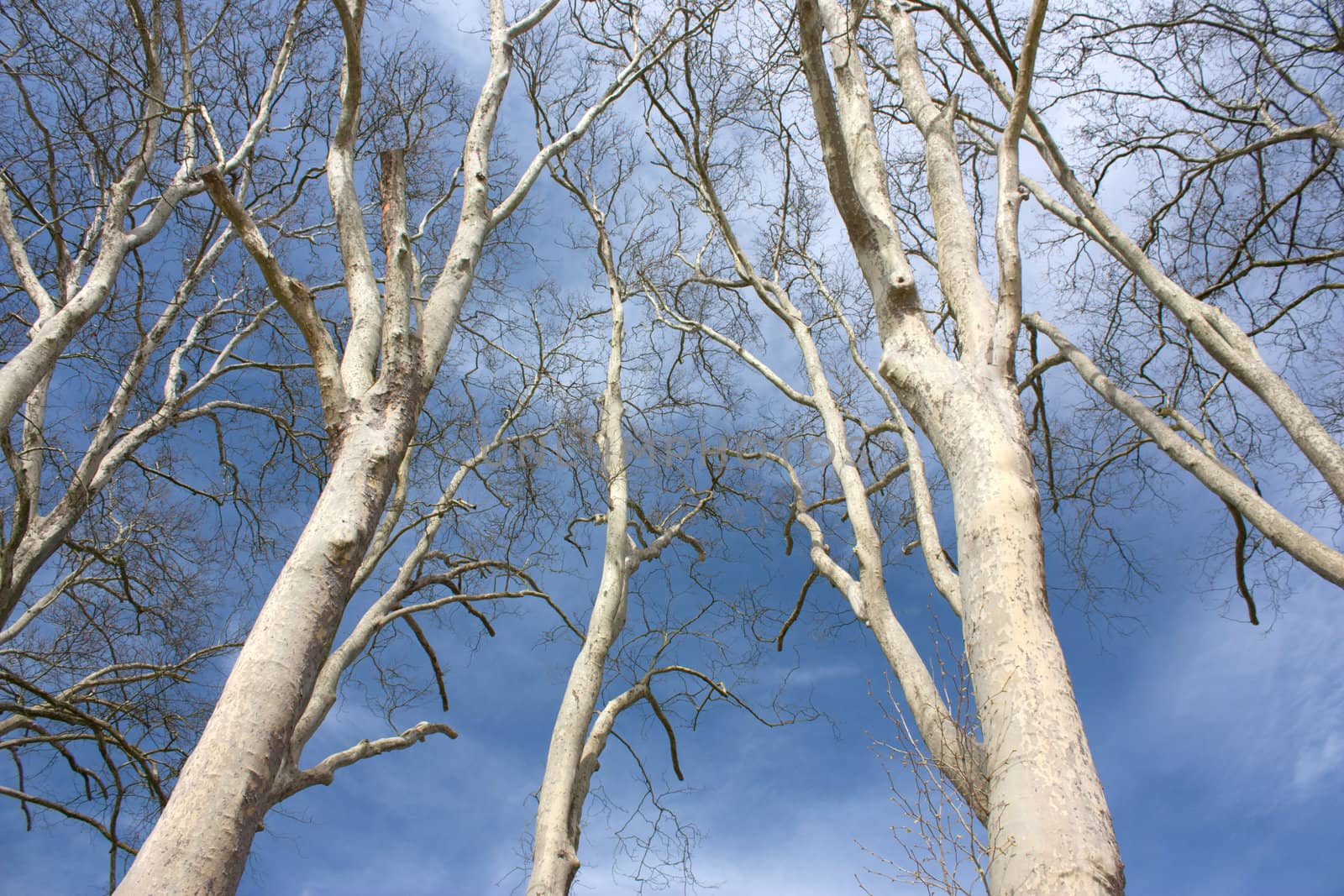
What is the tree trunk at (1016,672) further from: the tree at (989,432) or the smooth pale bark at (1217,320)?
the smooth pale bark at (1217,320)

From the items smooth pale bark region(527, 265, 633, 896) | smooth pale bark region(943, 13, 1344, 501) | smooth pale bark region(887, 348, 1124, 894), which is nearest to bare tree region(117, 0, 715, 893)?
smooth pale bark region(527, 265, 633, 896)

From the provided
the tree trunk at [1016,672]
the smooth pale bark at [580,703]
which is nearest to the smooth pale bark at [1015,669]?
the tree trunk at [1016,672]

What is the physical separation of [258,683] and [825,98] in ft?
10.6

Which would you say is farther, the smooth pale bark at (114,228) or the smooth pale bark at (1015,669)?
the smooth pale bark at (114,228)

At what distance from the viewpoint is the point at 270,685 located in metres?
2.66

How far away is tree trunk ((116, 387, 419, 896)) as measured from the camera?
2.31 m

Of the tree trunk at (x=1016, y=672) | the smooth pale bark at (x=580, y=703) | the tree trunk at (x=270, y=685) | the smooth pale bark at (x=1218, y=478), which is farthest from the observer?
the smooth pale bark at (x=580, y=703)

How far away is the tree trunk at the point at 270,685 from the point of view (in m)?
2.31

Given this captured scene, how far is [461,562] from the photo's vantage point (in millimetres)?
6945

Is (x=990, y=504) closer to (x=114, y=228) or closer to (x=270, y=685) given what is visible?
(x=270, y=685)

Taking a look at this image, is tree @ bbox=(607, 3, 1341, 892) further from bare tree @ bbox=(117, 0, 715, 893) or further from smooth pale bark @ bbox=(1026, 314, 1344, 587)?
bare tree @ bbox=(117, 0, 715, 893)

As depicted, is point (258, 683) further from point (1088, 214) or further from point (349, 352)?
point (1088, 214)

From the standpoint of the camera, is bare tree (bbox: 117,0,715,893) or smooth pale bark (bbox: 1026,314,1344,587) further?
smooth pale bark (bbox: 1026,314,1344,587)

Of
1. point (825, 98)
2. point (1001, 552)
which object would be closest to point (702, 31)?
point (825, 98)
